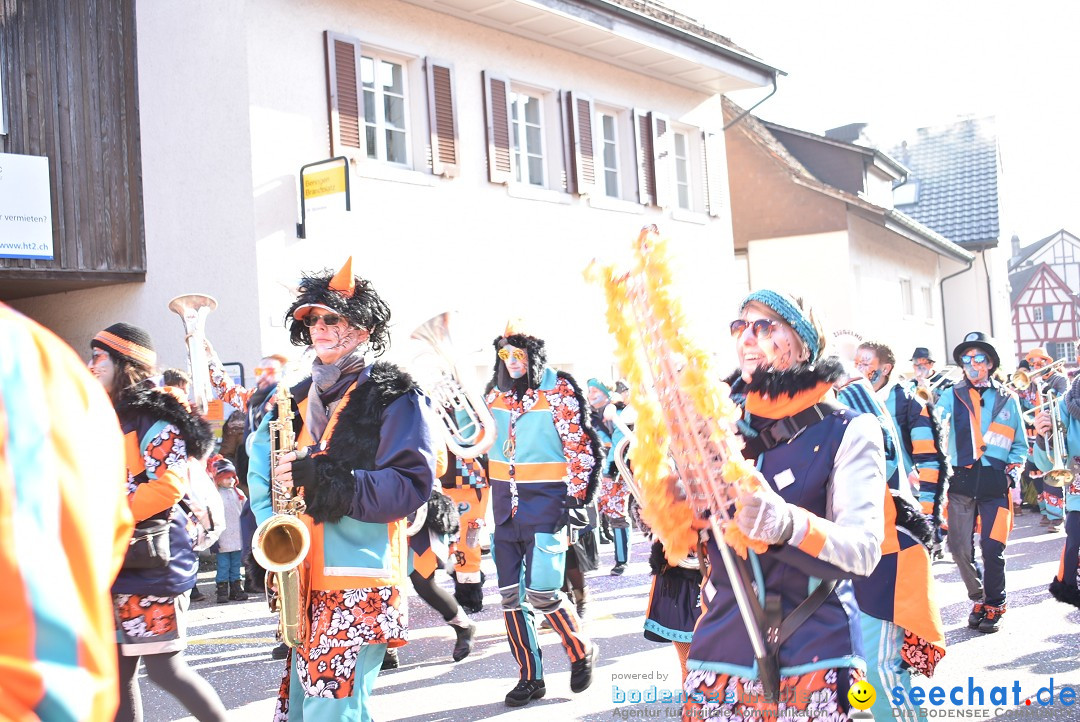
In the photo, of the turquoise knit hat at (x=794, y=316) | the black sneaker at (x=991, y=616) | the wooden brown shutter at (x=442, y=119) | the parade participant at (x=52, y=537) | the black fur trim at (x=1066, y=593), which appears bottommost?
the black sneaker at (x=991, y=616)

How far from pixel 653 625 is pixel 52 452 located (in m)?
4.33

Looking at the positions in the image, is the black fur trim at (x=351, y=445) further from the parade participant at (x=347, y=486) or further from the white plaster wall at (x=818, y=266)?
the white plaster wall at (x=818, y=266)

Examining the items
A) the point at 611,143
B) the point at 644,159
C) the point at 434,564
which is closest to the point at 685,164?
the point at 644,159

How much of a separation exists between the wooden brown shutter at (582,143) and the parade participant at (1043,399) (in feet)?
22.2

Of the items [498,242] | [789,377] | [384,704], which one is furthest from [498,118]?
[789,377]

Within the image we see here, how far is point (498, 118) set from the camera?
15.4 meters

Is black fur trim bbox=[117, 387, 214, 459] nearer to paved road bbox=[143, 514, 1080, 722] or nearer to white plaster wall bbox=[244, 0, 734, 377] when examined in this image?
paved road bbox=[143, 514, 1080, 722]

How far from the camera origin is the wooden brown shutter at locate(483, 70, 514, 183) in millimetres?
15234

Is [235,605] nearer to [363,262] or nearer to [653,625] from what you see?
[363,262]

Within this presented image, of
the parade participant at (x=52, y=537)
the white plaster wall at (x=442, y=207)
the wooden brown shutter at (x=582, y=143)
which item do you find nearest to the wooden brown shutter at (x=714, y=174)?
the white plaster wall at (x=442, y=207)

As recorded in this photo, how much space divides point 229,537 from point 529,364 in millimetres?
4260

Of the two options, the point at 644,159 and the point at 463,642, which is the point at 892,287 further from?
the point at 463,642

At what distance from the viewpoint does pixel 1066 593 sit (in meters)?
6.71

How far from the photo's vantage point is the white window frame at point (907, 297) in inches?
1135
